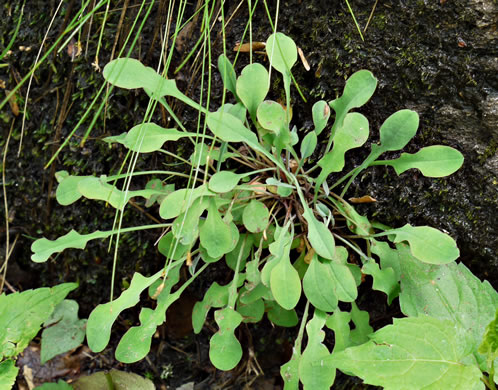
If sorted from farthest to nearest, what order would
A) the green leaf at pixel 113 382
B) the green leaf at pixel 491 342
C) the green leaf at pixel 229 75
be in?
the green leaf at pixel 113 382
the green leaf at pixel 229 75
the green leaf at pixel 491 342

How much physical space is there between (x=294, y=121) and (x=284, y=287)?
1.48 feet

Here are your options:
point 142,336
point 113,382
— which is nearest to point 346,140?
point 142,336

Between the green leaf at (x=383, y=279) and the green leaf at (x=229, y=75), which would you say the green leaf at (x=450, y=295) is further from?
the green leaf at (x=229, y=75)

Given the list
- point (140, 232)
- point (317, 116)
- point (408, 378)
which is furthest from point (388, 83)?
point (140, 232)

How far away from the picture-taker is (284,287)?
1.17 metres

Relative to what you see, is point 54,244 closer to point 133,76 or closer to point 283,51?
point 133,76

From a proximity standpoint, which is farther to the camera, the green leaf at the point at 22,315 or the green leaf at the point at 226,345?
the green leaf at the point at 22,315

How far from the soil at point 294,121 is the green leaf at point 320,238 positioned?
8.3 inches

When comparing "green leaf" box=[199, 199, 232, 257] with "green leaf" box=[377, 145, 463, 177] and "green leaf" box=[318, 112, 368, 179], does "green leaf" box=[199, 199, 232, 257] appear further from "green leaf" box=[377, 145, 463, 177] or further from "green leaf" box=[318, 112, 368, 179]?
"green leaf" box=[377, 145, 463, 177]

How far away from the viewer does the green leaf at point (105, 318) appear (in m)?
1.22

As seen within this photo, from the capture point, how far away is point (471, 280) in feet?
4.02

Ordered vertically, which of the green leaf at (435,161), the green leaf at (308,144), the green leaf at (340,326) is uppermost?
the green leaf at (435,161)

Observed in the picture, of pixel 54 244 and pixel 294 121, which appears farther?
pixel 294 121

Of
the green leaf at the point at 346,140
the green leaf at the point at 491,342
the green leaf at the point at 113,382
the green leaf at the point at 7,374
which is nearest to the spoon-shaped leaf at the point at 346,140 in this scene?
the green leaf at the point at 346,140
